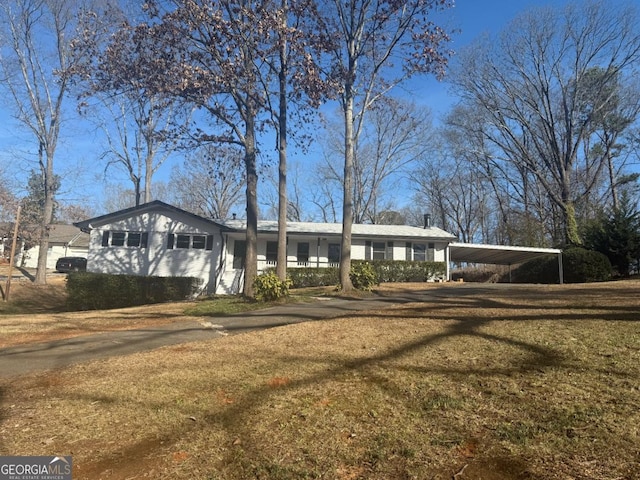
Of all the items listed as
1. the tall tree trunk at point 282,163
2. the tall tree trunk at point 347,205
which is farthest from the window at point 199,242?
the tall tree trunk at point 347,205

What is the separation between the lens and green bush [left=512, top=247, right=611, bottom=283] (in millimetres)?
18688

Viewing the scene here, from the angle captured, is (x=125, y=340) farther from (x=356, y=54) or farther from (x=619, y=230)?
(x=619, y=230)

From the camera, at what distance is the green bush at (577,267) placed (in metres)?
18.7

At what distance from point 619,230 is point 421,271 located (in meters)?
9.11

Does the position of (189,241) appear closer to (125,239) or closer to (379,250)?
(125,239)

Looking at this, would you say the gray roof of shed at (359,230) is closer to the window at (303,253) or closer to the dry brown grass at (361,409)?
the window at (303,253)

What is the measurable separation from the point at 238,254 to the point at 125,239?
584 cm

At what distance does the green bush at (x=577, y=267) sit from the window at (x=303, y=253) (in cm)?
1289

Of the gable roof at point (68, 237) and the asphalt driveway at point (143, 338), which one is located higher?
the gable roof at point (68, 237)

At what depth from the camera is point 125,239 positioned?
21.8m

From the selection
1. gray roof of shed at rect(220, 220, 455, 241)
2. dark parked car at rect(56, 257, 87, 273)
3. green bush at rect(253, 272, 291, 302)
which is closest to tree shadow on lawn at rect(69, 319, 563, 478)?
green bush at rect(253, 272, 291, 302)

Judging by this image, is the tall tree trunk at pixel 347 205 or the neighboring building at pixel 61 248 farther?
the neighboring building at pixel 61 248

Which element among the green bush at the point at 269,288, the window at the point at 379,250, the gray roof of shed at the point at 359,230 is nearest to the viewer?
the green bush at the point at 269,288

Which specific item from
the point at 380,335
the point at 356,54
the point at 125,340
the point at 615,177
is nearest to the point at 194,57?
the point at 356,54
